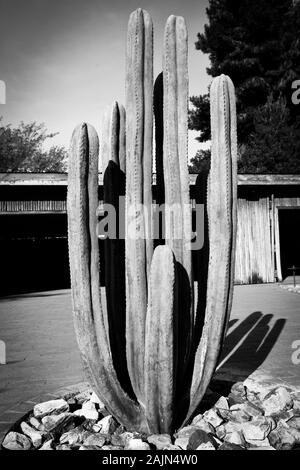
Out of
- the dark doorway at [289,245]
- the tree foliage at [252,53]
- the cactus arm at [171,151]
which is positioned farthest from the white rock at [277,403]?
the tree foliage at [252,53]

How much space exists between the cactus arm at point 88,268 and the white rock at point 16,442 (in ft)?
1.93

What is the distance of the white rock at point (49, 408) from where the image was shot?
3.03m

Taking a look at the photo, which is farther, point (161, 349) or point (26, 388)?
point (26, 388)

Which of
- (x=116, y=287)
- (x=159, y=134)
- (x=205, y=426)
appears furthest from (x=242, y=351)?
(x=159, y=134)

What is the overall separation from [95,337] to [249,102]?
22878 mm

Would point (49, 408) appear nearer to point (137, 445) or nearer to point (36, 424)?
point (36, 424)

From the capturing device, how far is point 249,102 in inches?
898

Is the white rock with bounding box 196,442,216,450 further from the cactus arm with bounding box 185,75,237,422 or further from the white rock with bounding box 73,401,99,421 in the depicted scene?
the white rock with bounding box 73,401,99,421

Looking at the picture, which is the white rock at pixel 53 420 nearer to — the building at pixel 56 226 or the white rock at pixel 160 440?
the white rock at pixel 160 440

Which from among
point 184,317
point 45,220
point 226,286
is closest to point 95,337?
point 184,317

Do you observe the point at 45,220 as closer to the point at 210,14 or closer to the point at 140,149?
the point at 140,149

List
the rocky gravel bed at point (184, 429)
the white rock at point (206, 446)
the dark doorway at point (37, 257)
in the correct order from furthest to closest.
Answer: the dark doorway at point (37, 257) → the rocky gravel bed at point (184, 429) → the white rock at point (206, 446)

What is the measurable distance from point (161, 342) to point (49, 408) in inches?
48.2

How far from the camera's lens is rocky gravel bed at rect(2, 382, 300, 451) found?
2.56 metres
